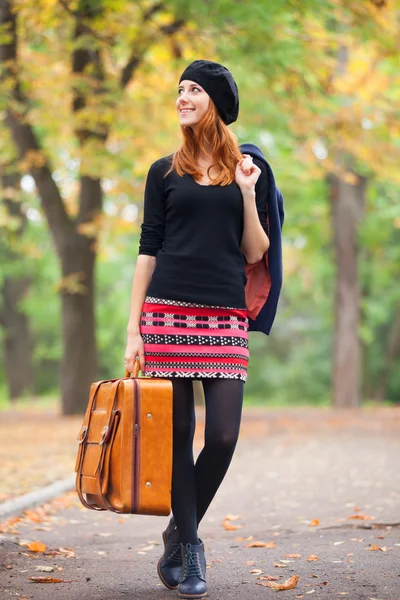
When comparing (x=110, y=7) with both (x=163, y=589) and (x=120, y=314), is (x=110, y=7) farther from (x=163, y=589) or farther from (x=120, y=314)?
(x=120, y=314)

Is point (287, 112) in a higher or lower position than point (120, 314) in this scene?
higher

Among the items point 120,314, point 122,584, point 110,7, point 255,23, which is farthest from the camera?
point 120,314

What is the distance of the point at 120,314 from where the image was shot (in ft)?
107

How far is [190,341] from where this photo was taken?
429 centimetres

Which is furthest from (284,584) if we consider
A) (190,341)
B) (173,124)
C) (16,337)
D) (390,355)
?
(390,355)

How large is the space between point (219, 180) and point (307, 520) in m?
3.23

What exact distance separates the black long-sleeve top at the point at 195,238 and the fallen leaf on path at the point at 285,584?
1.26 metres

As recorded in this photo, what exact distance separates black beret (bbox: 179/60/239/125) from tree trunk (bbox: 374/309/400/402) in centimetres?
3072

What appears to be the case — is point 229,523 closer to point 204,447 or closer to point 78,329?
point 204,447

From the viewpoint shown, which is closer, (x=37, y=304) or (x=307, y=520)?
(x=307, y=520)

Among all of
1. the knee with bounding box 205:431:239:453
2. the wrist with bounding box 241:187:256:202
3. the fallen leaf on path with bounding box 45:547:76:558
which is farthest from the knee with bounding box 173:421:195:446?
the fallen leaf on path with bounding box 45:547:76:558

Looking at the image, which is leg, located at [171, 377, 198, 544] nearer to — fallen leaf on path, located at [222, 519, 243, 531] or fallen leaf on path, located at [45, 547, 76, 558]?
fallen leaf on path, located at [45, 547, 76, 558]

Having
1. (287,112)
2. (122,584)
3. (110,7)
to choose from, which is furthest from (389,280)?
(122,584)

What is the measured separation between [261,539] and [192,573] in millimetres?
1773
